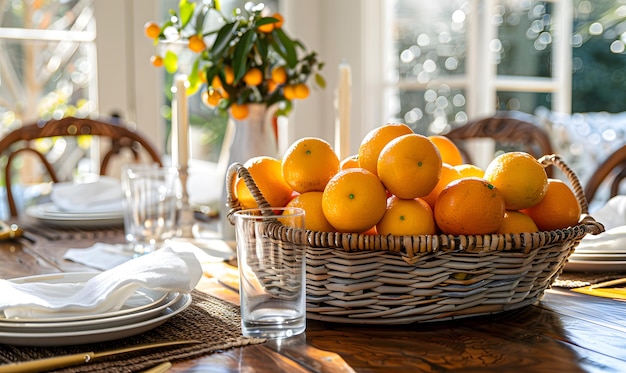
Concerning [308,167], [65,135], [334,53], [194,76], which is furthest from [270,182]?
[334,53]

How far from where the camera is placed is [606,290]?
99 centimetres

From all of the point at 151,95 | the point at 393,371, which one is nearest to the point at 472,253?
the point at 393,371

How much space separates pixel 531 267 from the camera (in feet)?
2.74

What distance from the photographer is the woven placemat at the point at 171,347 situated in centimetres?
69

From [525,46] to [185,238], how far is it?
8.04 feet

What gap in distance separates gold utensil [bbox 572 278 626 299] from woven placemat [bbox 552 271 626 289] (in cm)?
1

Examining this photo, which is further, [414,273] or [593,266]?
[593,266]

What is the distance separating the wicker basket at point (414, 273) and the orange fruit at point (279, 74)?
0.59 m

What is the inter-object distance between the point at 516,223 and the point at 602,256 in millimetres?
334

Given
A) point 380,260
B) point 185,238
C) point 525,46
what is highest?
point 525,46

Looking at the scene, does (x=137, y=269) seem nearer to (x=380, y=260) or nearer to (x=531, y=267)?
(x=380, y=260)

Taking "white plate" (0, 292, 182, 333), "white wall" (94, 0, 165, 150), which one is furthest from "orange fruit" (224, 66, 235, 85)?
"white wall" (94, 0, 165, 150)

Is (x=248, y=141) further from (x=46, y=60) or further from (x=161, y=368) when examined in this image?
(x=46, y=60)

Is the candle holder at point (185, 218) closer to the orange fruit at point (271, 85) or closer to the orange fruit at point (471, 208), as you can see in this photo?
the orange fruit at point (271, 85)
